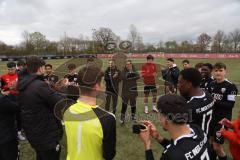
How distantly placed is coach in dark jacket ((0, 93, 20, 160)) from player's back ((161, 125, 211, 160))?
286cm

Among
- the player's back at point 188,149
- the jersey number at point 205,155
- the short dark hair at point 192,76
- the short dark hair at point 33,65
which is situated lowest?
the jersey number at point 205,155

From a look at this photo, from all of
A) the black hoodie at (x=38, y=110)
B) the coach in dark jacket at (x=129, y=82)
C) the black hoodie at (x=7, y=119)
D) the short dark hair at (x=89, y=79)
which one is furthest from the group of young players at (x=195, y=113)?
the black hoodie at (x=7, y=119)

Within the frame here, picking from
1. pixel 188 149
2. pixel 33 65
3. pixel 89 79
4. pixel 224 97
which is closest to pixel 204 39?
pixel 224 97

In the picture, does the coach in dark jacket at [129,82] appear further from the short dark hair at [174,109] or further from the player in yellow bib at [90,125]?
the short dark hair at [174,109]

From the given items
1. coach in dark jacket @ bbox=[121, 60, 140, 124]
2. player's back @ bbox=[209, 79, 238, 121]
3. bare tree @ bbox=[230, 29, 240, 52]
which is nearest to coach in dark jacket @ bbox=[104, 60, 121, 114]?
coach in dark jacket @ bbox=[121, 60, 140, 124]

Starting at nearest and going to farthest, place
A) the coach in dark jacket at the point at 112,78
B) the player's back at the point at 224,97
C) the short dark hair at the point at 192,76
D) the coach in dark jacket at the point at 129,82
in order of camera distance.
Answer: the short dark hair at the point at 192,76 → the player's back at the point at 224,97 → the coach in dark jacket at the point at 129,82 → the coach in dark jacket at the point at 112,78

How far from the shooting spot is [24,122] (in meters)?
3.98

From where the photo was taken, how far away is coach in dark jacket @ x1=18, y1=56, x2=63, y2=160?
148 inches

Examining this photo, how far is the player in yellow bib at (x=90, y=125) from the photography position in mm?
2639

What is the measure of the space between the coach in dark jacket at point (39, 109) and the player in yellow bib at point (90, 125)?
42.2 inches

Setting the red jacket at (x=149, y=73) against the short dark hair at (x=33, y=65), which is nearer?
the short dark hair at (x=33, y=65)

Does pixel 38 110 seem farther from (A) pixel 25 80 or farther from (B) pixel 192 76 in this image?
(B) pixel 192 76

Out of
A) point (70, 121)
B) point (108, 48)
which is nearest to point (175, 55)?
point (108, 48)

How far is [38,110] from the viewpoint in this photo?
380 cm
